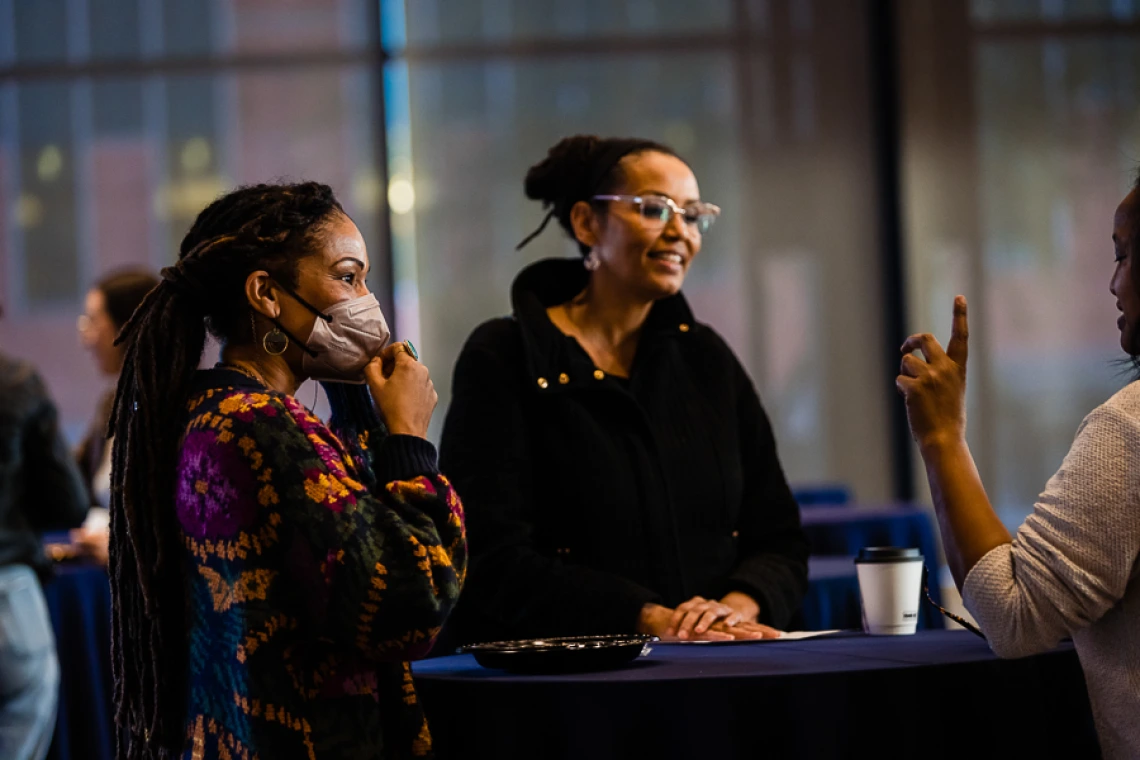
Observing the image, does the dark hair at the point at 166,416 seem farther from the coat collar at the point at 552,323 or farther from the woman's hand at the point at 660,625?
the woman's hand at the point at 660,625

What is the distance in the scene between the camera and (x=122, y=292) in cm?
467

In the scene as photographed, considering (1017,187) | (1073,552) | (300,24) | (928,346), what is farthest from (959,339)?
(300,24)

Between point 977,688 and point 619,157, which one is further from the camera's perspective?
point 619,157

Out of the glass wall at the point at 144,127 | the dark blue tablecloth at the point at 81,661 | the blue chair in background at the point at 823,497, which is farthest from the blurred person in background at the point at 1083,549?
the glass wall at the point at 144,127

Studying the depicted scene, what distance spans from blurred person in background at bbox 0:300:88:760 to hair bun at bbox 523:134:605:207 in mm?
1817

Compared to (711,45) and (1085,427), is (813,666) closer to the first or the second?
(1085,427)

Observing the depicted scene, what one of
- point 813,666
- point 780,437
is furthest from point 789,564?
point 780,437

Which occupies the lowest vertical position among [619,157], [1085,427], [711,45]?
[1085,427]

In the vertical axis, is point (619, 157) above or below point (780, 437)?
above

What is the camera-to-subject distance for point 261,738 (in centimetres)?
169

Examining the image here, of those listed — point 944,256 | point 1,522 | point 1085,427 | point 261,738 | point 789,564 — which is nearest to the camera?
point 261,738

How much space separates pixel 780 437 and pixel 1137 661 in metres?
6.01

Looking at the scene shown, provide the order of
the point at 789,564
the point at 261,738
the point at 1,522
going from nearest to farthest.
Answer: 1. the point at 261,738
2. the point at 789,564
3. the point at 1,522

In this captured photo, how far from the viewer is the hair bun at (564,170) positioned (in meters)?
3.06
